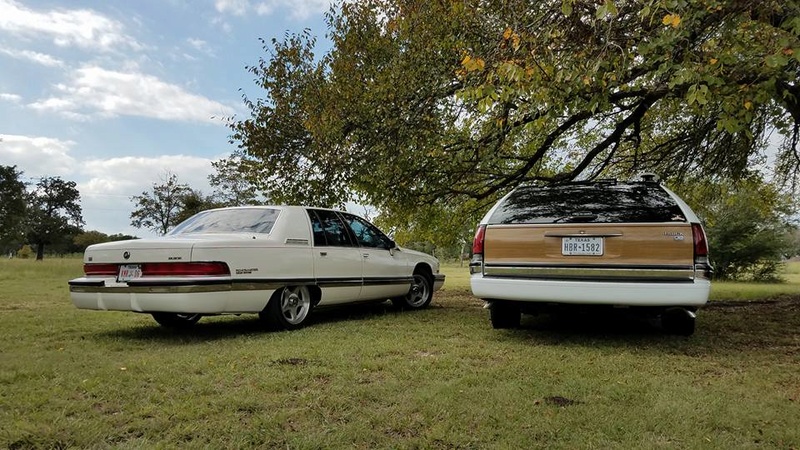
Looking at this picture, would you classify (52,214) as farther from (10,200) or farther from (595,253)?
(595,253)

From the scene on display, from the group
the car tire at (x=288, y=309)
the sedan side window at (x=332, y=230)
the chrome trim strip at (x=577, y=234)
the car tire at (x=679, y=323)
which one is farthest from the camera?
the sedan side window at (x=332, y=230)

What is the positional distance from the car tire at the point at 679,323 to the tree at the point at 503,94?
6.50 feet

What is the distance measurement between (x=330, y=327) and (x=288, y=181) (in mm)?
5100

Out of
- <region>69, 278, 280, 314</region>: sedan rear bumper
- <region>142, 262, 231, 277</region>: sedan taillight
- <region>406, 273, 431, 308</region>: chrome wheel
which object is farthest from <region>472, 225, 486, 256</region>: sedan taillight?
<region>406, 273, 431, 308</region>: chrome wheel

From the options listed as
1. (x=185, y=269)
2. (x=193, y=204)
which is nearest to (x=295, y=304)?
(x=185, y=269)

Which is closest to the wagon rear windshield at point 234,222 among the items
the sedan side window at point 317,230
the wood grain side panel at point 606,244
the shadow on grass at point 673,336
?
the sedan side window at point 317,230

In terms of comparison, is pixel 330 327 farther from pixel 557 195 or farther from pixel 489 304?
pixel 557 195

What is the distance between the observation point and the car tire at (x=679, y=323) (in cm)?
548

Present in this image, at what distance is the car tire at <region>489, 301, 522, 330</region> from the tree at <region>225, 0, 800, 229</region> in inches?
85.8

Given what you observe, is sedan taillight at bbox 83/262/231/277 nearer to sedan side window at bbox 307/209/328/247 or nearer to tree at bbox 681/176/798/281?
sedan side window at bbox 307/209/328/247

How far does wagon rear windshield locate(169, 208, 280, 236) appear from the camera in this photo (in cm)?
626

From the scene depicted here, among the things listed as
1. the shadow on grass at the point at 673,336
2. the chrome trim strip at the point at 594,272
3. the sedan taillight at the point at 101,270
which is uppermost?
the chrome trim strip at the point at 594,272

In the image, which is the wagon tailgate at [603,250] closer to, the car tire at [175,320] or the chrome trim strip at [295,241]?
the chrome trim strip at [295,241]

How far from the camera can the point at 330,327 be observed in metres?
6.35
